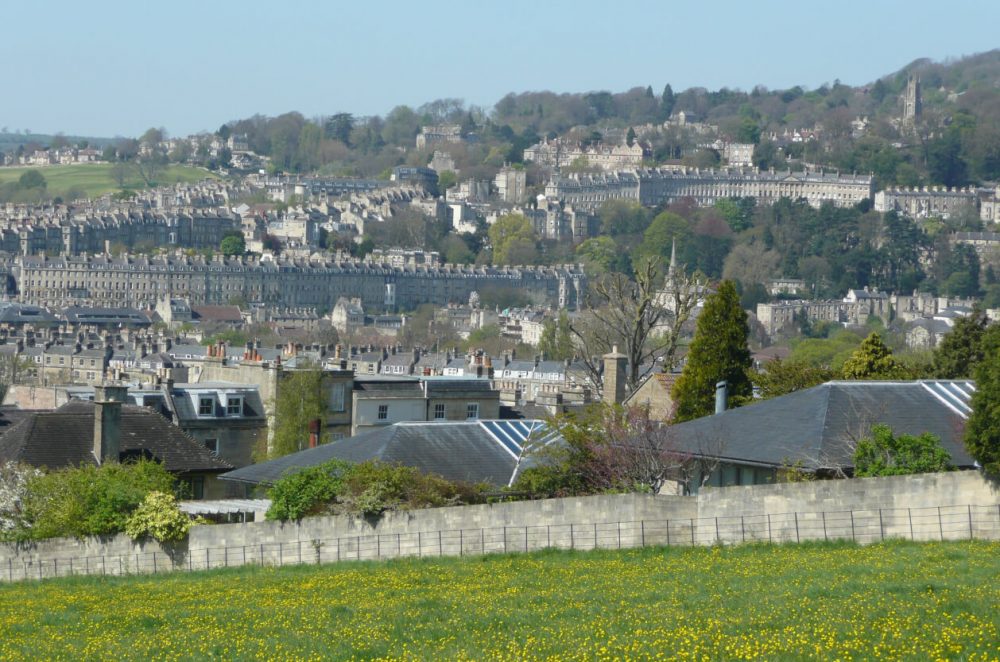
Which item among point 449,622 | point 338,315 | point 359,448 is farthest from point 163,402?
point 338,315

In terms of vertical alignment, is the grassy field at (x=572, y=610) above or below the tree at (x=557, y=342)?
above

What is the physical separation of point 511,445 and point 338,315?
15184 cm

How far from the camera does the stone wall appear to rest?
23.5 metres

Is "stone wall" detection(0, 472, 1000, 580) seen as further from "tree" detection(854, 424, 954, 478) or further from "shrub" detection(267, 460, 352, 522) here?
"tree" detection(854, 424, 954, 478)

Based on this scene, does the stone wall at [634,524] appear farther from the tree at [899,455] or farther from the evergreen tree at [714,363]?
the evergreen tree at [714,363]

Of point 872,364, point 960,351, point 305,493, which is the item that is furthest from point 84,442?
point 960,351

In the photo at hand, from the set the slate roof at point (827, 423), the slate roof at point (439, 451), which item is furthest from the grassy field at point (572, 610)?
the slate roof at point (439, 451)

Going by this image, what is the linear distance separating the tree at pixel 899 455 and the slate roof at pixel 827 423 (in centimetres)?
60

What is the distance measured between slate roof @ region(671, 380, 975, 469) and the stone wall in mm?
2728

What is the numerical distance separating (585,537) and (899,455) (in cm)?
402

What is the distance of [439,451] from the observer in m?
32.3

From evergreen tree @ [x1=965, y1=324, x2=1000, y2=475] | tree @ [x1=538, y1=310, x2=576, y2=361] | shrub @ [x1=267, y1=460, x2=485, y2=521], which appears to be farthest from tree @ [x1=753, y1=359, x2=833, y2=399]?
tree @ [x1=538, y1=310, x2=576, y2=361]

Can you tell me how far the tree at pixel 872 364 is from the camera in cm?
3988

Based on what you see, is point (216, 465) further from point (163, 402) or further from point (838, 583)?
point (838, 583)
